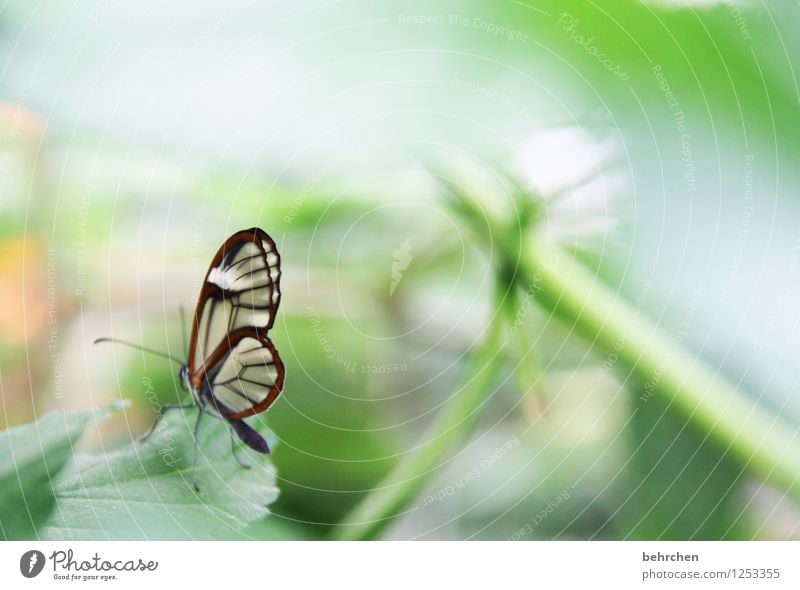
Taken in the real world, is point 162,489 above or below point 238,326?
below

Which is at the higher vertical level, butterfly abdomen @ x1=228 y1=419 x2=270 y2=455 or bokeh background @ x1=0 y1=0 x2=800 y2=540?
bokeh background @ x1=0 y1=0 x2=800 y2=540

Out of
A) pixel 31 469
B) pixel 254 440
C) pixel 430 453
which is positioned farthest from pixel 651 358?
pixel 31 469

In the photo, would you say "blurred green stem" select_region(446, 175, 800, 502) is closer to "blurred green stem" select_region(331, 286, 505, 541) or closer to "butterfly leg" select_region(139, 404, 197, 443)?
"blurred green stem" select_region(331, 286, 505, 541)

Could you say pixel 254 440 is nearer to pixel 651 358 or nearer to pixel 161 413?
pixel 161 413
